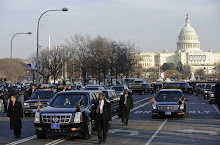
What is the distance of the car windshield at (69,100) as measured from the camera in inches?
656

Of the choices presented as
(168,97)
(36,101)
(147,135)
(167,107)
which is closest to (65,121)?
(147,135)

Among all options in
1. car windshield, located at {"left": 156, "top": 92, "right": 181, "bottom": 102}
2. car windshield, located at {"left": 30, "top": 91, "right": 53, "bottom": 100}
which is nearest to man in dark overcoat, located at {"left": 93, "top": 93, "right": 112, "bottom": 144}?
car windshield, located at {"left": 156, "top": 92, "right": 181, "bottom": 102}

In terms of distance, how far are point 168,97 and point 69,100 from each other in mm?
9478

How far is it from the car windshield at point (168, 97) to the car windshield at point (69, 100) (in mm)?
8778

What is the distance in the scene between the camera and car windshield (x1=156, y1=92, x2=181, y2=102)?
82.1 ft

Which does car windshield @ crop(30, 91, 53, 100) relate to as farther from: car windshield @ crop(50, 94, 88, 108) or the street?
car windshield @ crop(50, 94, 88, 108)

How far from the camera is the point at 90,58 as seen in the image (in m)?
77.2

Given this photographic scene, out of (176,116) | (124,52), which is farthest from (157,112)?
(124,52)

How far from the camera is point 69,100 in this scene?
16938 millimetres

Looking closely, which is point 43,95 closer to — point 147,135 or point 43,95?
point 43,95

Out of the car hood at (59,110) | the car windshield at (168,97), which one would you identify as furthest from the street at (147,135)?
the car windshield at (168,97)

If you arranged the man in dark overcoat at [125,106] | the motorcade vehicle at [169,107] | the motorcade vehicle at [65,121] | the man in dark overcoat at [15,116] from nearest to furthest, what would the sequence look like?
the motorcade vehicle at [65,121]
the man in dark overcoat at [15,116]
the man in dark overcoat at [125,106]
the motorcade vehicle at [169,107]

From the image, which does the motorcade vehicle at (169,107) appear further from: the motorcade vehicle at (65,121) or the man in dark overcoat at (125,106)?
the motorcade vehicle at (65,121)

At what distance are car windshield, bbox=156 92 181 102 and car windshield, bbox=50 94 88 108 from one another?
8.78 metres
